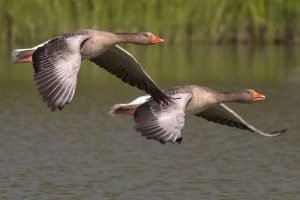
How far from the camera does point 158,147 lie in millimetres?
22469

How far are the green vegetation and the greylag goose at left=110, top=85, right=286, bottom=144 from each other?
64.0 ft

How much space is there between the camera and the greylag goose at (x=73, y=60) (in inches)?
620

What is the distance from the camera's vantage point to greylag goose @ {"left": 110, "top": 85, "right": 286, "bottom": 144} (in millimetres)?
16344

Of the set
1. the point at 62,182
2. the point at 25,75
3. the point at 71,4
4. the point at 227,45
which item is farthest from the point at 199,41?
the point at 62,182

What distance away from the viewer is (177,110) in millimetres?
16922

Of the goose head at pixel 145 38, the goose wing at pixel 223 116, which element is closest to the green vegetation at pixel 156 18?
the goose wing at pixel 223 116

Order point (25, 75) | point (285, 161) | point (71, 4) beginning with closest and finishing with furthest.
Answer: point (285, 161) < point (25, 75) < point (71, 4)

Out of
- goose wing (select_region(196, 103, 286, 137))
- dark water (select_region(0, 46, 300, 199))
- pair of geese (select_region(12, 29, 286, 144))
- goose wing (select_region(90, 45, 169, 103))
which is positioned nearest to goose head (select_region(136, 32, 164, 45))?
pair of geese (select_region(12, 29, 286, 144))

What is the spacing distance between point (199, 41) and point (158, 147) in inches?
791

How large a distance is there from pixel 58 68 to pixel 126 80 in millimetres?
2547

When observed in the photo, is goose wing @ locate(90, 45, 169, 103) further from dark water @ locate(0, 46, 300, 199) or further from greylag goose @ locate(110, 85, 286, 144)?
dark water @ locate(0, 46, 300, 199)

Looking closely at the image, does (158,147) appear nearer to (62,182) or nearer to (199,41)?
(62,182)

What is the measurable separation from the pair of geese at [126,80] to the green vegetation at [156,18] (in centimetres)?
1966

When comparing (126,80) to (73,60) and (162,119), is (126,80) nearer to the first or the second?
(162,119)
